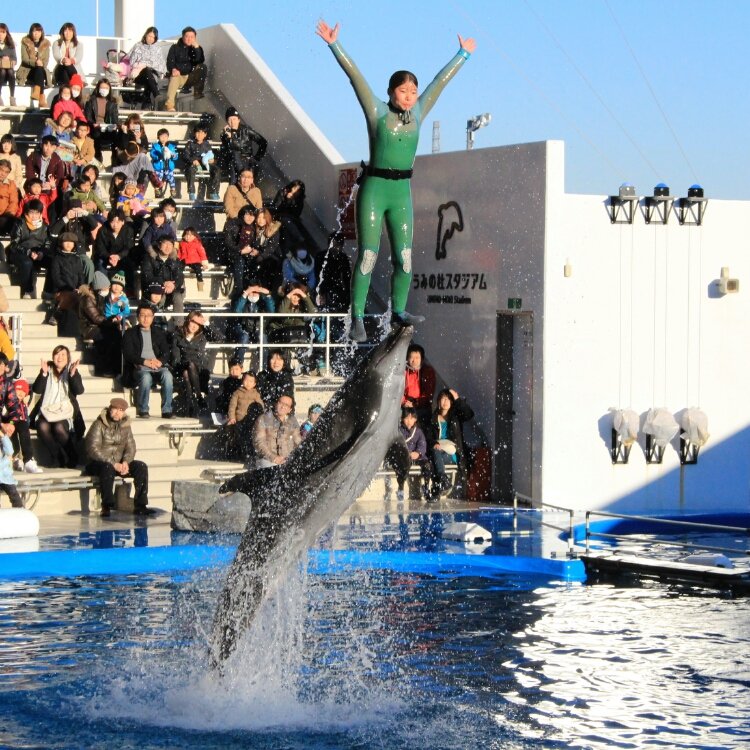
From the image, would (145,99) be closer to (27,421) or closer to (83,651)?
(27,421)

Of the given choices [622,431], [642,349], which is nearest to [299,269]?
[642,349]

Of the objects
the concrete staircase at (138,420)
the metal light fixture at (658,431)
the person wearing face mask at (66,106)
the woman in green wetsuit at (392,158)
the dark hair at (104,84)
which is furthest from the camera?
the dark hair at (104,84)

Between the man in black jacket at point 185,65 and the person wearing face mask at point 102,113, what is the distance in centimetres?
140

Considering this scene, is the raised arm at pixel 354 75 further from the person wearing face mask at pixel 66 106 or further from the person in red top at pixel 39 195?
the person wearing face mask at pixel 66 106

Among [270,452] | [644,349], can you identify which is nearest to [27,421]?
[270,452]

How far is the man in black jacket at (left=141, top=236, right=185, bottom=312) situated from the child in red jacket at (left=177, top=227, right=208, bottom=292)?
0.71 m

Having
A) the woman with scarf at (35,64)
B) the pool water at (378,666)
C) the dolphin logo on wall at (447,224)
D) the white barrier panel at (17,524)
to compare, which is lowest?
the pool water at (378,666)

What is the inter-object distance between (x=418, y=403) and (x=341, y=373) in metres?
1.08

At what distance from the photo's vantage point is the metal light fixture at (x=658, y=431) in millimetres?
→ 17141

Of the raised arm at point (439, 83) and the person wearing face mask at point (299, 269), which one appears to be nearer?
the raised arm at point (439, 83)

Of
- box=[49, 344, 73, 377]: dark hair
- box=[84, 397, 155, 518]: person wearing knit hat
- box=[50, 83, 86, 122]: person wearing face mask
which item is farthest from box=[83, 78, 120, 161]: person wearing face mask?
box=[84, 397, 155, 518]: person wearing knit hat

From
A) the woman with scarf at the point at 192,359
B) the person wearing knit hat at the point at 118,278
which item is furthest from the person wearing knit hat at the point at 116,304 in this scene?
the woman with scarf at the point at 192,359

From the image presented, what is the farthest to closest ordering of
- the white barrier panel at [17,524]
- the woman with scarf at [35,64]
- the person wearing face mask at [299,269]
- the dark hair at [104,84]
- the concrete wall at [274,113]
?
the woman with scarf at [35,64], the dark hair at [104,84], the concrete wall at [274,113], the person wearing face mask at [299,269], the white barrier panel at [17,524]

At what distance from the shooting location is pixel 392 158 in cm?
1016
